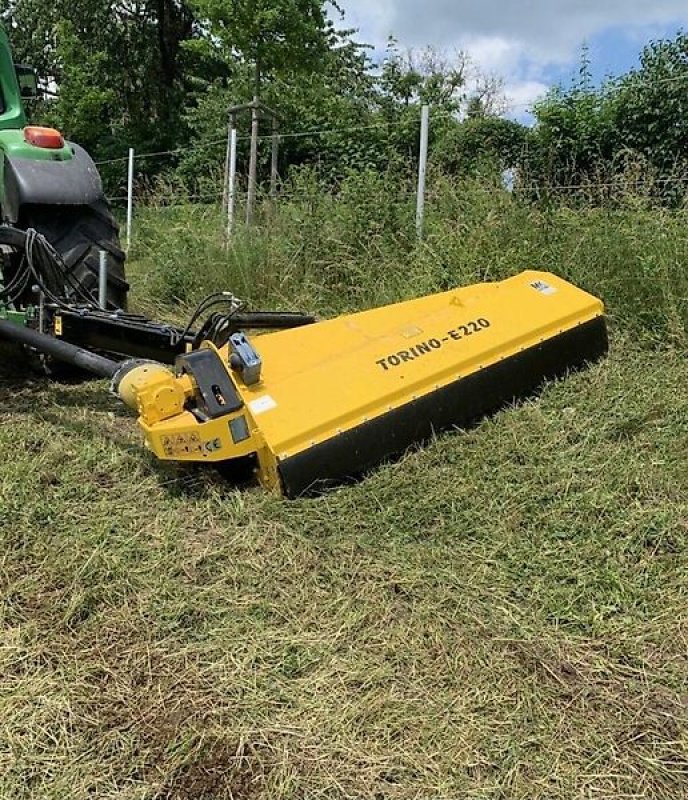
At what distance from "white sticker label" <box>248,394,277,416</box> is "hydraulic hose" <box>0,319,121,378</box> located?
51 cm

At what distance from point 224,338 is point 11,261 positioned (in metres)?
1.35

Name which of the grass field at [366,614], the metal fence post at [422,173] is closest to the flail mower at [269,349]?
the grass field at [366,614]

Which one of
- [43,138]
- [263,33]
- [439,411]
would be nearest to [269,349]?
[439,411]

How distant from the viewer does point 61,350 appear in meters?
3.03

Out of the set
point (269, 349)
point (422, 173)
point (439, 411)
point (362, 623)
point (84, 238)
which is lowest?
point (362, 623)

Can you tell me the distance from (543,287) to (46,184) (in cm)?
239

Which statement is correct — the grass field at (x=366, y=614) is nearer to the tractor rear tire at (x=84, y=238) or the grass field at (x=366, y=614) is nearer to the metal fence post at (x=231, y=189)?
the tractor rear tire at (x=84, y=238)

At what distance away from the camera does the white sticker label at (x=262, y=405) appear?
2.79 meters

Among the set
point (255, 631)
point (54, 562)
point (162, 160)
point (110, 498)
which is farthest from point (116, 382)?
point (162, 160)

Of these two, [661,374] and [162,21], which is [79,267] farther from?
[162,21]

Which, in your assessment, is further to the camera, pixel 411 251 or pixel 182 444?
pixel 411 251

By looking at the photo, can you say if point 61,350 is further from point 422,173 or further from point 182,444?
point 422,173

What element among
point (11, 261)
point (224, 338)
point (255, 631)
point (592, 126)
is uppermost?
point (592, 126)

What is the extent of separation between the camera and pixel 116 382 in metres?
2.83
